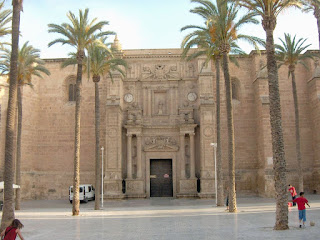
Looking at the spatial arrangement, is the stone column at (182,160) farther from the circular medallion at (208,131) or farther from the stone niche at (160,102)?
the stone niche at (160,102)

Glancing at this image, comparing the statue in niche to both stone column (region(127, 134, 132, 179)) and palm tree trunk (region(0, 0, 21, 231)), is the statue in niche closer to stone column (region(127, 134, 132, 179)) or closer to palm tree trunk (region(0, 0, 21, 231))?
stone column (region(127, 134, 132, 179))

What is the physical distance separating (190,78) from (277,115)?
56.9 ft

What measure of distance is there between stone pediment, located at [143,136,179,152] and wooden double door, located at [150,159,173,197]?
94 cm

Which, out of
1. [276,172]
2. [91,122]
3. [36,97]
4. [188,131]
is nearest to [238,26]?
[276,172]

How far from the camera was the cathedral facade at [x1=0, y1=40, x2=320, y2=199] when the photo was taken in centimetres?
2784

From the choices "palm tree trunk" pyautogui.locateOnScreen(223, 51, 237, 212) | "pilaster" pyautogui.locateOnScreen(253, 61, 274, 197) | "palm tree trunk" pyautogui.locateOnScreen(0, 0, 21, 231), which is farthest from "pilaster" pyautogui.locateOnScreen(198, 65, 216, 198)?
"palm tree trunk" pyautogui.locateOnScreen(0, 0, 21, 231)

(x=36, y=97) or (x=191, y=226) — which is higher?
(x=36, y=97)

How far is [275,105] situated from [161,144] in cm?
1700

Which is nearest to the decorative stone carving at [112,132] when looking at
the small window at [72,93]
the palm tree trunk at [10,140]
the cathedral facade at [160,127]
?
the cathedral facade at [160,127]

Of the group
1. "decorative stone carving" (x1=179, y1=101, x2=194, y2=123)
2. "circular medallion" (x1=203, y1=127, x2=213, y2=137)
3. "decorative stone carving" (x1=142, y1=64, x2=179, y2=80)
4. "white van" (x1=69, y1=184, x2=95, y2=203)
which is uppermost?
"decorative stone carving" (x1=142, y1=64, x2=179, y2=80)

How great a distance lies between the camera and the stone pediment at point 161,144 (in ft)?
94.9

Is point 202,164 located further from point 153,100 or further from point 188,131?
point 153,100

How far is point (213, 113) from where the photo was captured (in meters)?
27.7

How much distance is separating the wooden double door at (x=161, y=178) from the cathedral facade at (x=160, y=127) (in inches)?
2.8
